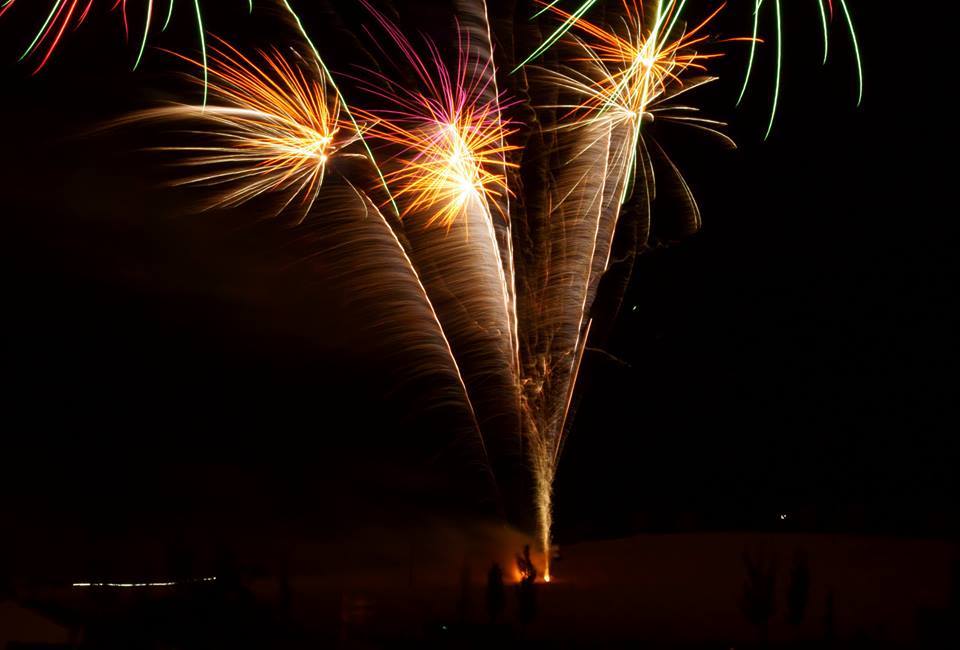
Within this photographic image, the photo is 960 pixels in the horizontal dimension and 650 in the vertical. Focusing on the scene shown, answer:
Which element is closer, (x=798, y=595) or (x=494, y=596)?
(x=494, y=596)

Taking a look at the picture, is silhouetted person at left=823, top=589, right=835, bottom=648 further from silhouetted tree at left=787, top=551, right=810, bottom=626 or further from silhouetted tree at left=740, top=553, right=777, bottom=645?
silhouetted tree at left=740, top=553, right=777, bottom=645

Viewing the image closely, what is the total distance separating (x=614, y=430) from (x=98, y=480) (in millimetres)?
9343

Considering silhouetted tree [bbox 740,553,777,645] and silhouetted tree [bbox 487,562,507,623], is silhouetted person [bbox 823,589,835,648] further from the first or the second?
silhouetted tree [bbox 487,562,507,623]

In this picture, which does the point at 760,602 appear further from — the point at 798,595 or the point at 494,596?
the point at 494,596

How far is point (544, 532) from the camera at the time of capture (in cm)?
1147

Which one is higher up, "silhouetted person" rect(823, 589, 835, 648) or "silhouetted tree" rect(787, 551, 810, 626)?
"silhouetted tree" rect(787, 551, 810, 626)

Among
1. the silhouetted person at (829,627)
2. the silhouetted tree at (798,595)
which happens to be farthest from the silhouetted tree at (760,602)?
the silhouetted person at (829,627)

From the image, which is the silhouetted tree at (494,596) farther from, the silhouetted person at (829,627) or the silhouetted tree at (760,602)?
the silhouetted person at (829,627)

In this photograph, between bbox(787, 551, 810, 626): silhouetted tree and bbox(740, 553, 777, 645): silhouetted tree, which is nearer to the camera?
bbox(740, 553, 777, 645): silhouetted tree

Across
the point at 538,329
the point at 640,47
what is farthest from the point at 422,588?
the point at 640,47

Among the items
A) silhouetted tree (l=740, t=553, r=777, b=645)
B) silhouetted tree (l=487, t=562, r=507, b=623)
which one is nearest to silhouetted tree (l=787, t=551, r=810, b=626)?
silhouetted tree (l=740, t=553, r=777, b=645)

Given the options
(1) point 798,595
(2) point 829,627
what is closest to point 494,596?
(1) point 798,595

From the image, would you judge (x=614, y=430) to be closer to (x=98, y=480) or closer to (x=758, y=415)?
(x=758, y=415)

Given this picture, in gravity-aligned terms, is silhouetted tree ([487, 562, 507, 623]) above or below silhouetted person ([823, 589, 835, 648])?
above
